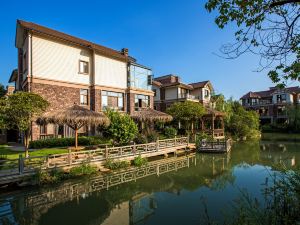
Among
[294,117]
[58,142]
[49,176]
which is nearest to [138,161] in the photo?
[49,176]

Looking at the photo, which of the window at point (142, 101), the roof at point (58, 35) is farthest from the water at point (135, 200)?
the window at point (142, 101)

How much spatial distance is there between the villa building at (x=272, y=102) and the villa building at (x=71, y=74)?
36.2 meters

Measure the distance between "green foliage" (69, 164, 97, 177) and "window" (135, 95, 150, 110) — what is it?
43.3ft

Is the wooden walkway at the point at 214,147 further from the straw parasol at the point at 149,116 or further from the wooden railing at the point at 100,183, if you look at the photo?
the wooden railing at the point at 100,183

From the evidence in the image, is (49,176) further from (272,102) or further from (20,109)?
(272,102)

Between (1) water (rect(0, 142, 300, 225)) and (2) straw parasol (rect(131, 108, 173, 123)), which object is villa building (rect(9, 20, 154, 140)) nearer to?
(2) straw parasol (rect(131, 108, 173, 123))

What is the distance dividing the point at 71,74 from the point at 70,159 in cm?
1011

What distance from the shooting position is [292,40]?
14.3 feet

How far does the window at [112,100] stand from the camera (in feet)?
70.9

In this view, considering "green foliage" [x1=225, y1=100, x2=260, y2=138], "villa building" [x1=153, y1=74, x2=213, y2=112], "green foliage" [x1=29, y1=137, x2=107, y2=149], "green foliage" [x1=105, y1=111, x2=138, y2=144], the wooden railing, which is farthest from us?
"villa building" [x1=153, y1=74, x2=213, y2=112]

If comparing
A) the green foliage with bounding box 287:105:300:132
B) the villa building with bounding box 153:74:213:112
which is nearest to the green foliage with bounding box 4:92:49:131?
the villa building with bounding box 153:74:213:112

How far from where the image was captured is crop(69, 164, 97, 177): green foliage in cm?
1123

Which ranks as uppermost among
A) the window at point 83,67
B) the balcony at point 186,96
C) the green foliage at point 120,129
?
the window at point 83,67

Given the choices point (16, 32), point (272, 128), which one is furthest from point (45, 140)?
point (272, 128)
